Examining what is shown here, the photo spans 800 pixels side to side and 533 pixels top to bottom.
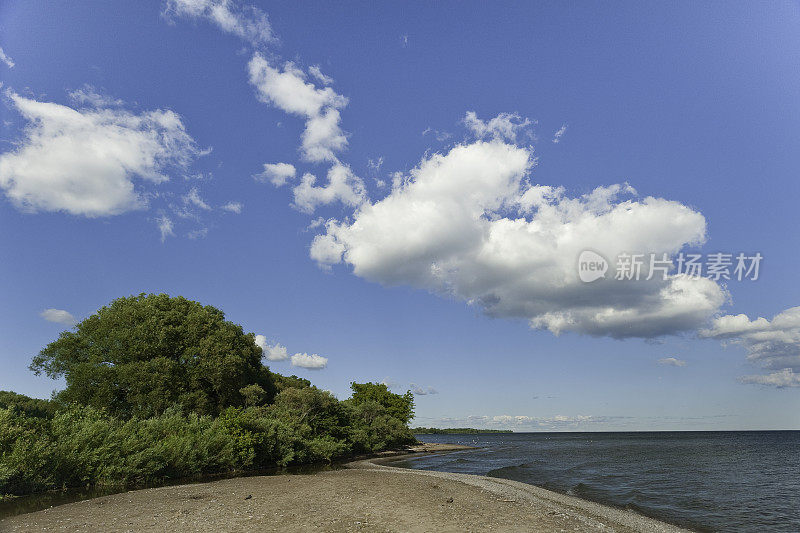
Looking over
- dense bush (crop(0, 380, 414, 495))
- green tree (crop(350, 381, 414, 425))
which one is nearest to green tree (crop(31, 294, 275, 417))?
dense bush (crop(0, 380, 414, 495))

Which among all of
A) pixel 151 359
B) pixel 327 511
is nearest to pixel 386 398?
pixel 151 359

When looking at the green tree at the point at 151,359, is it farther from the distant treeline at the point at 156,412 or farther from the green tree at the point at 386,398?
the green tree at the point at 386,398

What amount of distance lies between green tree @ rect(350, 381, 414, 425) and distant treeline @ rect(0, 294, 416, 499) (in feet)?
124

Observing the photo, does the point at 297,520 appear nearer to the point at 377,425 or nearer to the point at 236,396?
the point at 236,396

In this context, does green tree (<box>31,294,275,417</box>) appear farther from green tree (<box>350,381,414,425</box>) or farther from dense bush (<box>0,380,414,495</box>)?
green tree (<box>350,381,414,425</box>)

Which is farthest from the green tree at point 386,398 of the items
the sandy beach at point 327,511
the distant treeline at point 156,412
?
the sandy beach at point 327,511

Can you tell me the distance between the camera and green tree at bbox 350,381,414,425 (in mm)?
100062

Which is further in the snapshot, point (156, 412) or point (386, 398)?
point (386, 398)

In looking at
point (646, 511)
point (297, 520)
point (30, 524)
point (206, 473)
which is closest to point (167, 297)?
point (206, 473)

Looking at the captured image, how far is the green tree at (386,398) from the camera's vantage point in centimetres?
10006

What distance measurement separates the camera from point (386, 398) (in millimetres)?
102500

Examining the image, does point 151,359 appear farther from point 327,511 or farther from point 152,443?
point 327,511

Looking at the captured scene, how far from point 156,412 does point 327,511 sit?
31.3 metres

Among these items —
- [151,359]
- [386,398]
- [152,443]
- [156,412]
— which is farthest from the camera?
[386,398]
